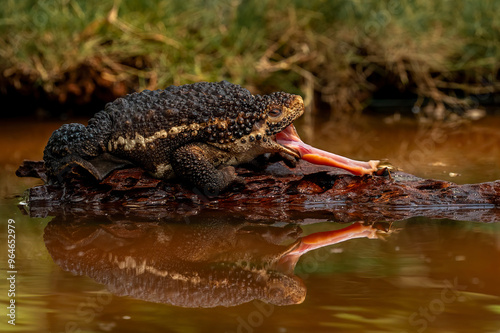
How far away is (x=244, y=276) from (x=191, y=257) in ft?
1.28

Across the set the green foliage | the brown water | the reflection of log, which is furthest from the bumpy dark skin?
the green foliage

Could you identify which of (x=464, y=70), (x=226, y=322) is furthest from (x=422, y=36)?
(x=226, y=322)

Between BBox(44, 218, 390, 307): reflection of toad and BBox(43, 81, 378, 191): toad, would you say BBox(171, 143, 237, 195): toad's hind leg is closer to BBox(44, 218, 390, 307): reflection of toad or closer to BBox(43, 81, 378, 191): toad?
BBox(43, 81, 378, 191): toad

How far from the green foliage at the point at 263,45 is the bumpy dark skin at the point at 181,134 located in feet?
12.6

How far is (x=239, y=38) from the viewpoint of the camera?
8930 mm

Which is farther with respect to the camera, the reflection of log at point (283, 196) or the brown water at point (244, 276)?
the reflection of log at point (283, 196)

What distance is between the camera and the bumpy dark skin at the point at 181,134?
4.33 metres

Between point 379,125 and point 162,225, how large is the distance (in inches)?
182

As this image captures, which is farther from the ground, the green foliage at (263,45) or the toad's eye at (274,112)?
the green foliage at (263,45)

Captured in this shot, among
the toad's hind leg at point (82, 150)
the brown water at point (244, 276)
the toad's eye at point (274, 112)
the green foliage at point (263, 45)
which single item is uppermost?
the green foliage at point (263, 45)

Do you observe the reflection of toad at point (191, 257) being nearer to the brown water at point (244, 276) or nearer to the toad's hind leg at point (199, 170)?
the brown water at point (244, 276)

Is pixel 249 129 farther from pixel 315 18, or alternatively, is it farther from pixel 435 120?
pixel 315 18

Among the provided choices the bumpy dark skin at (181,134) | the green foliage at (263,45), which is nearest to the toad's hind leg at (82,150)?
the bumpy dark skin at (181,134)

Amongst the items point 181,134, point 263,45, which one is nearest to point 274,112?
point 181,134
